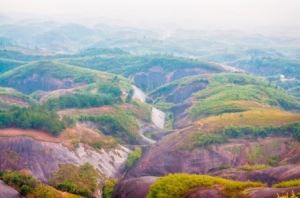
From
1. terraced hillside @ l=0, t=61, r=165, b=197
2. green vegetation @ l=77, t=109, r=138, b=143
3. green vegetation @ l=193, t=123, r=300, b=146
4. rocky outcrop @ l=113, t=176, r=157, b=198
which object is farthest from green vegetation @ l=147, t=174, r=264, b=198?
green vegetation @ l=77, t=109, r=138, b=143

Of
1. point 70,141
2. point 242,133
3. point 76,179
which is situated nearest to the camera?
point 76,179

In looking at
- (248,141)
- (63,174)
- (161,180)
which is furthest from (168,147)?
(161,180)

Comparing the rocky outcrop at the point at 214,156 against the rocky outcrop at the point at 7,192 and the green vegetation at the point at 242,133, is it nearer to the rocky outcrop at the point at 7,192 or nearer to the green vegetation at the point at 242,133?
the green vegetation at the point at 242,133

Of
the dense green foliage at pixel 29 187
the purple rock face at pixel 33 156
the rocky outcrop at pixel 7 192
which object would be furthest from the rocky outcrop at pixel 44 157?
Answer: the rocky outcrop at pixel 7 192

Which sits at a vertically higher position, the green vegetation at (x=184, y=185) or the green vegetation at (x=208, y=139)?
the green vegetation at (x=184, y=185)

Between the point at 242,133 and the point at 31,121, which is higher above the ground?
the point at 31,121

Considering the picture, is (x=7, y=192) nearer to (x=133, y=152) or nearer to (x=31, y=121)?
(x=31, y=121)

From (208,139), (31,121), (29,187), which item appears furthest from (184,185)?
(31,121)
